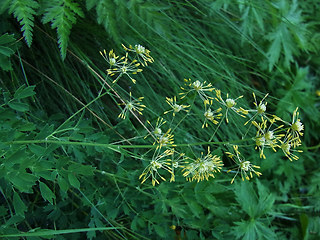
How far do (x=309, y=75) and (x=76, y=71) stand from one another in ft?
5.11

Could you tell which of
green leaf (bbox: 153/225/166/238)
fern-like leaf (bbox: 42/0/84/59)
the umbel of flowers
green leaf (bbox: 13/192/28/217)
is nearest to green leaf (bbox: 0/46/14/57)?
fern-like leaf (bbox: 42/0/84/59)

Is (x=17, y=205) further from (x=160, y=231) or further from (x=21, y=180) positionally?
(x=160, y=231)

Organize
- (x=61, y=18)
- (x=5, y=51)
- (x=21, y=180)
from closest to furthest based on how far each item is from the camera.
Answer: (x=21, y=180) → (x=5, y=51) → (x=61, y=18)

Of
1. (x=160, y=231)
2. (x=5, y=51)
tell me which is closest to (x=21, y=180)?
(x=5, y=51)

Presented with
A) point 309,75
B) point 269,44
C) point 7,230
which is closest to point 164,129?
point 7,230

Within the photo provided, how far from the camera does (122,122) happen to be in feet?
4.40

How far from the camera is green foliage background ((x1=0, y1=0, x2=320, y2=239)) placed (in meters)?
1.13

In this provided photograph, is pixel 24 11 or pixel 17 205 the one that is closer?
pixel 17 205

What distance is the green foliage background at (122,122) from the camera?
1128 mm

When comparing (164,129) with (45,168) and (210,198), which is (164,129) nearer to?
(210,198)

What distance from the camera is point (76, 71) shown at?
1571mm

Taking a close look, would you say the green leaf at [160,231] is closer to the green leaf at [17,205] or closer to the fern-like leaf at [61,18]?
the green leaf at [17,205]

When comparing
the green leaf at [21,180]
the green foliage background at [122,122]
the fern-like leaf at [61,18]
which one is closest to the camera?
the green leaf at [21,180]

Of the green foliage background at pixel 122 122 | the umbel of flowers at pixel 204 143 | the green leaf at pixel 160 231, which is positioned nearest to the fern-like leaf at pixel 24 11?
the green foliage background at pixel 122 122
